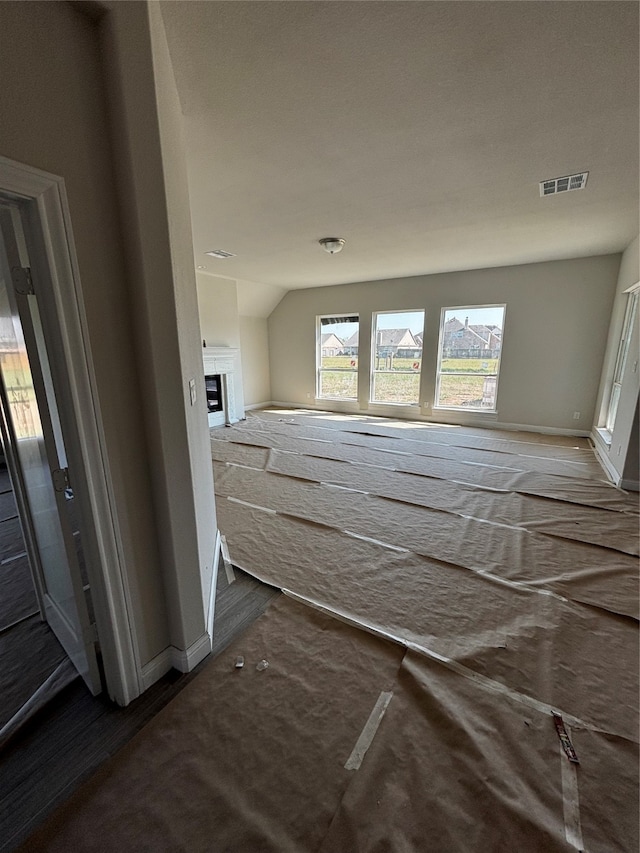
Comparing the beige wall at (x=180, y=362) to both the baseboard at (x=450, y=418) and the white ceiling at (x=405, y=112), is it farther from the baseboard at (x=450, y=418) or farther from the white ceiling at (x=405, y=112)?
the baseboard at (x=450, y=418)

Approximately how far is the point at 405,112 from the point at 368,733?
2918 millimetres

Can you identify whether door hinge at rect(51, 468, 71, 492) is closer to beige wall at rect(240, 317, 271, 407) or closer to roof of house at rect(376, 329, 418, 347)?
roof of house at rect(376, 329, 418, 347)

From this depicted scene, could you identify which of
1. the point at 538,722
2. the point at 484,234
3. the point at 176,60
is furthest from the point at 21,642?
the point at 484,234

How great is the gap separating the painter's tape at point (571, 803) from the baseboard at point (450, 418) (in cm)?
527

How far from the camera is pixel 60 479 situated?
4.12 ft

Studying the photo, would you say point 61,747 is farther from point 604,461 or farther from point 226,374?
point 226,374

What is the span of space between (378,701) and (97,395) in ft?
5.33

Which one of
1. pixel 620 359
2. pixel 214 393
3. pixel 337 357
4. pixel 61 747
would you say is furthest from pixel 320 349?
pixel 61 747

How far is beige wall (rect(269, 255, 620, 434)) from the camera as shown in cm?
500

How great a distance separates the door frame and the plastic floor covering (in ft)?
1.04

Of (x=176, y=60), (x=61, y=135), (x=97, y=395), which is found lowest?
(x=97, y=395)

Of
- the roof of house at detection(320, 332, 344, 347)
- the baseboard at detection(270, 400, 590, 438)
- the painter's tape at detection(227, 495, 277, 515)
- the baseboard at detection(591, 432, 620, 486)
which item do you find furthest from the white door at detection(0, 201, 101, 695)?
the roof of house at detection(320, 332, 344, 347)

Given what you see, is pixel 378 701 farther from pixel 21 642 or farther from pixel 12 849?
pixel 21 642

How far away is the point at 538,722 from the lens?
1.35 meters
